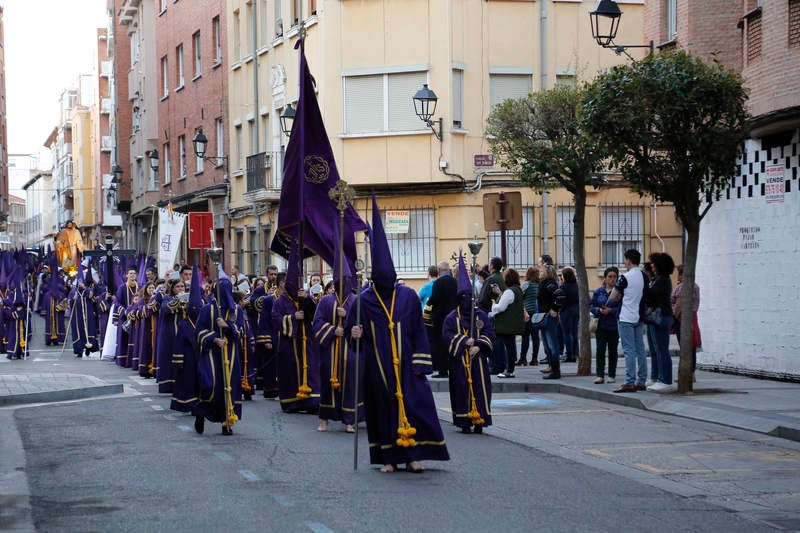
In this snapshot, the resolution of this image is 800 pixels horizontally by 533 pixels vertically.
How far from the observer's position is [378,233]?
10328mm

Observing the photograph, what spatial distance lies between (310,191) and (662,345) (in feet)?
17.2

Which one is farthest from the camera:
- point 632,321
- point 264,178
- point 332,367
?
point 264,178

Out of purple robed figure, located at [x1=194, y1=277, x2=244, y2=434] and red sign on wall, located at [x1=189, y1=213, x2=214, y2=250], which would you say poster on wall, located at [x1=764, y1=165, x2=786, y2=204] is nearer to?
purple robed figure, located at [x1=194, y1=277, x2=244, y2=434]

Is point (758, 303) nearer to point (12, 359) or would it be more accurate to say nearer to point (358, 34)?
point (358, 34)

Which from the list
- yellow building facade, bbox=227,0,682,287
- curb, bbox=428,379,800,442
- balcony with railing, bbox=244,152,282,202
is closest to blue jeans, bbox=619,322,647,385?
curb, bbox=428,379,800,442

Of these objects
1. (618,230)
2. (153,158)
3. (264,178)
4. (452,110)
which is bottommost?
(618,230)

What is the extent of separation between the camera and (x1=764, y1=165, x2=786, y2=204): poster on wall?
1803 centimetres

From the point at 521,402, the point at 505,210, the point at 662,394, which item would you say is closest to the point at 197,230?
the point at 505,210

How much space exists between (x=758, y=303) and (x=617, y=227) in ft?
38.5

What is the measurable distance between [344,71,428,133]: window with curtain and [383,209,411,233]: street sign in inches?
80.9

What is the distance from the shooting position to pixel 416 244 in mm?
30172

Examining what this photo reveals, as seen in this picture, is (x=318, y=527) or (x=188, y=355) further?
(x=188, y=355)

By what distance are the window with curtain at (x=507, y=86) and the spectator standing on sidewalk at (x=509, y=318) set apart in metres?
11.4

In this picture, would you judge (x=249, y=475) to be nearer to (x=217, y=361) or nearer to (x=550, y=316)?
(x=217, y=361)
